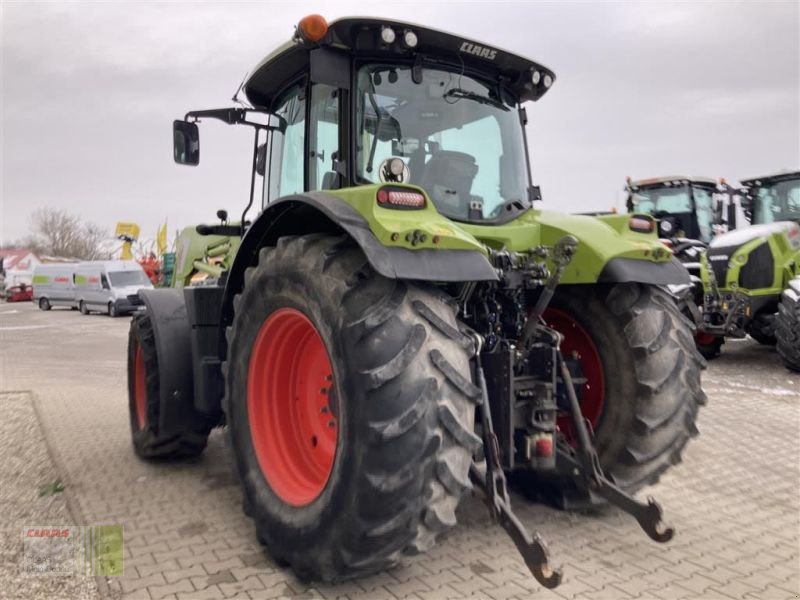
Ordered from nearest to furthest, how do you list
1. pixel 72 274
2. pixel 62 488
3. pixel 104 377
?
pixel 62 488, pixel 104 377, pixel 72 274

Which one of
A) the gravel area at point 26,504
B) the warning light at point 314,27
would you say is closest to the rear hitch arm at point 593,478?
the warning light at point 314,27

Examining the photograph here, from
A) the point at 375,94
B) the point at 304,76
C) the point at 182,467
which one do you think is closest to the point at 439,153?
the point at 375,94

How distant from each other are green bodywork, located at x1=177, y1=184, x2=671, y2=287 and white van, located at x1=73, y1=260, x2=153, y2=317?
22713 mm

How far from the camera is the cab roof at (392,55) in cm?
326

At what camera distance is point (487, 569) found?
9.95 ft

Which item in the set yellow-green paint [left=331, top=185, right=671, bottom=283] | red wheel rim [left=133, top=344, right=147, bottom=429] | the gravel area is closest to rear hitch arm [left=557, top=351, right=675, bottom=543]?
yellow-green paint [left=331, top=185, right=671, bottom=283]

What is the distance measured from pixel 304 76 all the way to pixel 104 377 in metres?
7.38

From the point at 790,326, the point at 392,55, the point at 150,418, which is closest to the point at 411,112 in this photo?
the point at 392,55

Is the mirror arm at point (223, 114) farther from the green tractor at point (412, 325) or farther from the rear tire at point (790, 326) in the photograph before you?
the rear tire at point (790, 326)

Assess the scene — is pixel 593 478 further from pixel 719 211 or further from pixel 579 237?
pixel 719 211

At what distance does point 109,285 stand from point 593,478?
81.1ft

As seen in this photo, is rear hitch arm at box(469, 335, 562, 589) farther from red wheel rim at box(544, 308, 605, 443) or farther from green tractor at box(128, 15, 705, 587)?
red wheel rim at box(544, 308, 605, 443)

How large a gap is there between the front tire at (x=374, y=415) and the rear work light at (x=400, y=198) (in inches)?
9.8

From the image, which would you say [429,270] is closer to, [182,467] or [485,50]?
[485,50]
